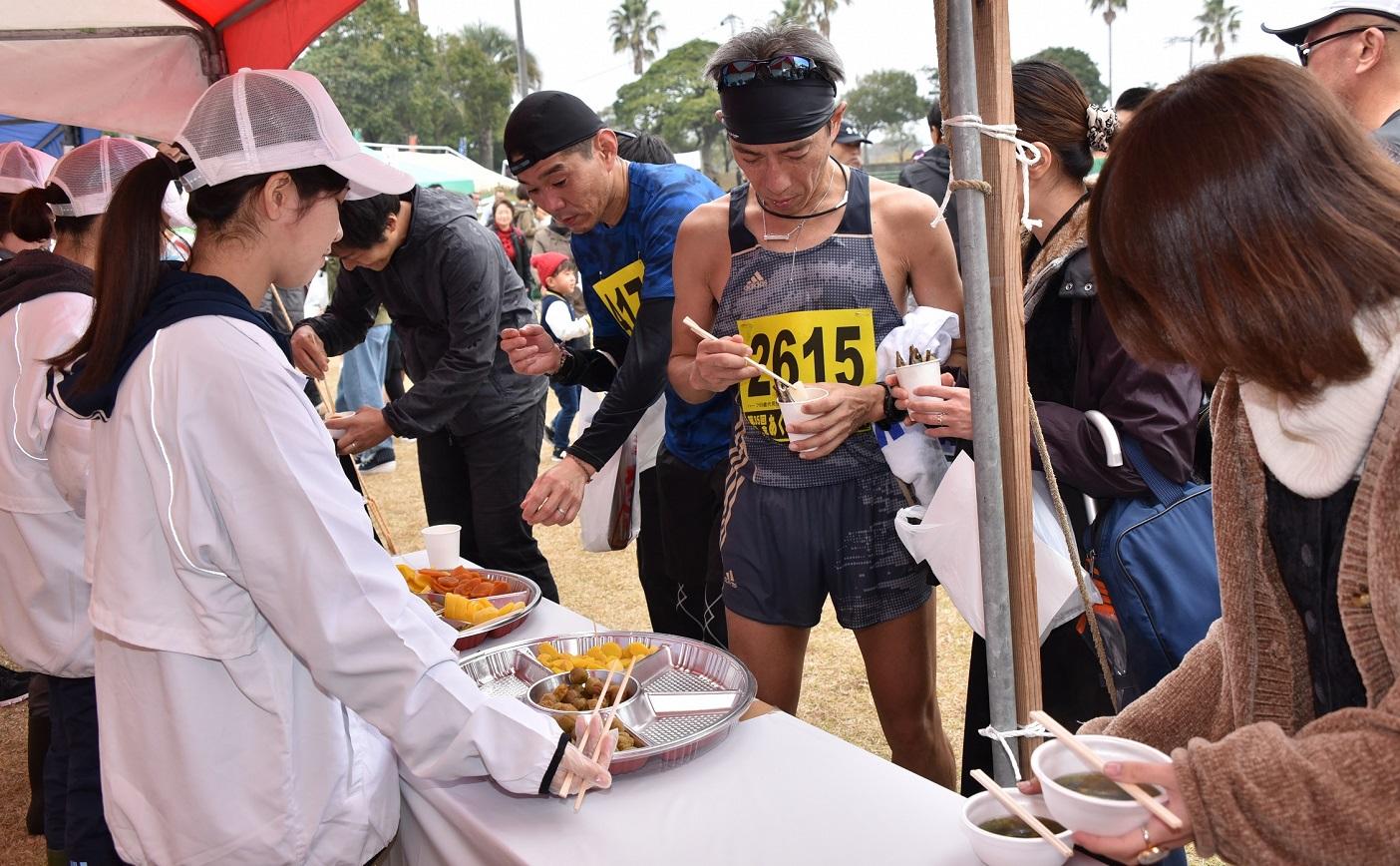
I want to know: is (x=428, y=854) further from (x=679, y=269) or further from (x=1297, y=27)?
(x=1297, y=27)

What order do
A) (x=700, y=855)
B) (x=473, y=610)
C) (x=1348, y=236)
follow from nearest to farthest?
(x=1348, y=236) < (x=700, y=855) < (x=473, y=610)

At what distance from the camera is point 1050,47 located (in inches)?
1115

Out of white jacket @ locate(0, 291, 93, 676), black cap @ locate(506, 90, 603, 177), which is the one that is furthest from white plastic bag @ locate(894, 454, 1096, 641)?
white jacket @ locate(0, 291, 93, 676)

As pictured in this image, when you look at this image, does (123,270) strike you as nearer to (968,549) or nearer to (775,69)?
(775,69)

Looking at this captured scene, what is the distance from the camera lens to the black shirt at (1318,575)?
3.47 ft

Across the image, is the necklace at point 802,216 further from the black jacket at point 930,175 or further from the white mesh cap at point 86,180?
the black jacket at point 930,175

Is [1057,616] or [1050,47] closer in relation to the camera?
[1057,616]

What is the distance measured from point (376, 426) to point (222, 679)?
5.48 feet

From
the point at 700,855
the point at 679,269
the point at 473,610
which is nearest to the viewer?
the point at 700,855

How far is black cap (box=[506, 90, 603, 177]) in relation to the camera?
2471 mm

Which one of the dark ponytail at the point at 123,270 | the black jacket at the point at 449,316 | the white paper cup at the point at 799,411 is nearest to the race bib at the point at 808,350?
the white paper cup at the point at 799,411

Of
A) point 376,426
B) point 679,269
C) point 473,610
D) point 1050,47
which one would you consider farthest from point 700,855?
point 1050,47

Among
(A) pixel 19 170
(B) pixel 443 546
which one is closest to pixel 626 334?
(B) pixel 443 546

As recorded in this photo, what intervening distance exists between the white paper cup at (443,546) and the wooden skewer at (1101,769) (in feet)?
5.35
